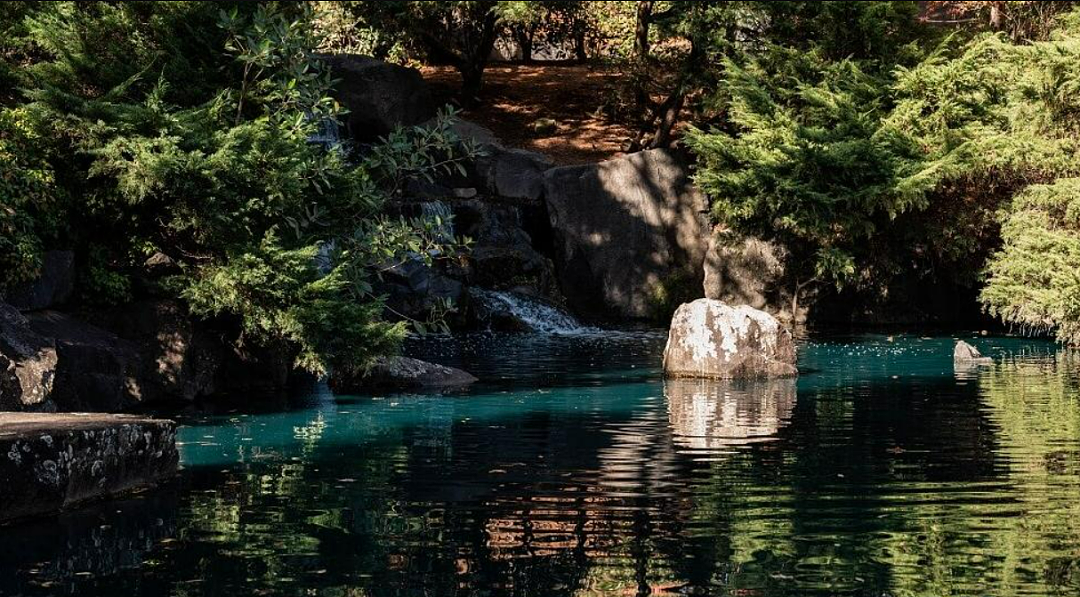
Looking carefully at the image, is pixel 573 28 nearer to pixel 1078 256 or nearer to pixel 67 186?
pixel 1078 256

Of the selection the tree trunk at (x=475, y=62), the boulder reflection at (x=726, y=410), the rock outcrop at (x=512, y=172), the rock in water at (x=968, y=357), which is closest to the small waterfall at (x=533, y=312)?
the rock outcrop at (x=512, y=172)

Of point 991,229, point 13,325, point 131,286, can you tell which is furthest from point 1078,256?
point 13,325

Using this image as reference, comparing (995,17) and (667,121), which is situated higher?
(995,17)

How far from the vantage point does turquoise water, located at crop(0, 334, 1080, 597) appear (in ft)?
31.8

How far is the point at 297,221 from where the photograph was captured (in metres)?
21.7

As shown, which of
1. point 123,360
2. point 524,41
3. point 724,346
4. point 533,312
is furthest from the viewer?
point 524,41

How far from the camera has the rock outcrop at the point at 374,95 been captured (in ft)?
136

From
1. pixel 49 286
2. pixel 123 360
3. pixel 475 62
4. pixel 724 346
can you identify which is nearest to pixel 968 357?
pixel 724 346

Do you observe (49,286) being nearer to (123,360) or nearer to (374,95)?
(123,360)

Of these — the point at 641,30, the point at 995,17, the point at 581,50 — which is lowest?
the point at 995,17

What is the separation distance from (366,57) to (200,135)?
22.0 m

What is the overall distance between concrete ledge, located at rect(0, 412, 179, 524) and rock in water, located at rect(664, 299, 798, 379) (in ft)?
40.0

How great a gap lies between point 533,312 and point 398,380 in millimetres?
12680

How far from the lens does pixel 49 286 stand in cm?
2055
